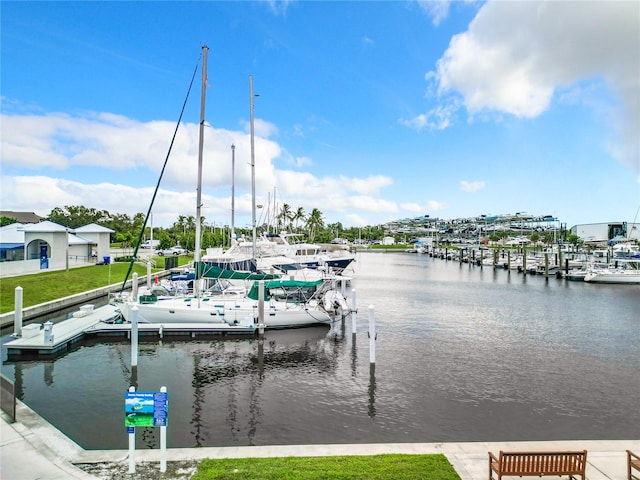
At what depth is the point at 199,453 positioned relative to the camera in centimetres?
1045

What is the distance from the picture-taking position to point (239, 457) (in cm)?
1020

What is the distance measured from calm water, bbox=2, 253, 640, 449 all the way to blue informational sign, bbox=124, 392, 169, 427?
3908 millimetres

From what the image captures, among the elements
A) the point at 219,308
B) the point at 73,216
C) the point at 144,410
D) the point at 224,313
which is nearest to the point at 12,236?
the point at 219,308

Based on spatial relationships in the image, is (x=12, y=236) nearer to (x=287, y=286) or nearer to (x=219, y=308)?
(x=219, y=308)

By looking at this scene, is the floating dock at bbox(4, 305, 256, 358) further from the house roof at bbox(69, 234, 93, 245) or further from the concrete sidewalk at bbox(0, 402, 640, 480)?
the house roof at bbox(69, 234, 93, 245)

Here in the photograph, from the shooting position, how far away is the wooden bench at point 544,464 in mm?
8945

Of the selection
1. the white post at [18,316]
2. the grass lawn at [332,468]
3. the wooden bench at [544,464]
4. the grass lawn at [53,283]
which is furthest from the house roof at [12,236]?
the wooden bench at [544,464]

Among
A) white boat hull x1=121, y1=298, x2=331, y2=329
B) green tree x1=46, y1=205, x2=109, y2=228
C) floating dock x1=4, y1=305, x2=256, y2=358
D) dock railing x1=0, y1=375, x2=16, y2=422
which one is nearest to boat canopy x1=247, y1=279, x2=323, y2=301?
white boat hull x1=121, y1=298, x2=331, y2=329

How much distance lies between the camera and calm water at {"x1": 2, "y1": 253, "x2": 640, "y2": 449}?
1445 centimetres

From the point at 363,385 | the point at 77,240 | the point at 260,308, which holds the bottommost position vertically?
the point at 363,385

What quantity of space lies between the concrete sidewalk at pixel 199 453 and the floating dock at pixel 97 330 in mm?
12797

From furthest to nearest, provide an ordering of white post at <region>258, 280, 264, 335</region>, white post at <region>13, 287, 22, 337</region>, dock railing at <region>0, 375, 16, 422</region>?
white post at <region>258, 280, 264, 335</region> < white post at <region>13, 287, 22, 337</region> < dock railing at <region>0, 375, 16, 422</region>

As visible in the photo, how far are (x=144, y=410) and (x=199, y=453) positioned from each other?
6.25 feet

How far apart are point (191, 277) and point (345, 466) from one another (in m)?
37.7
